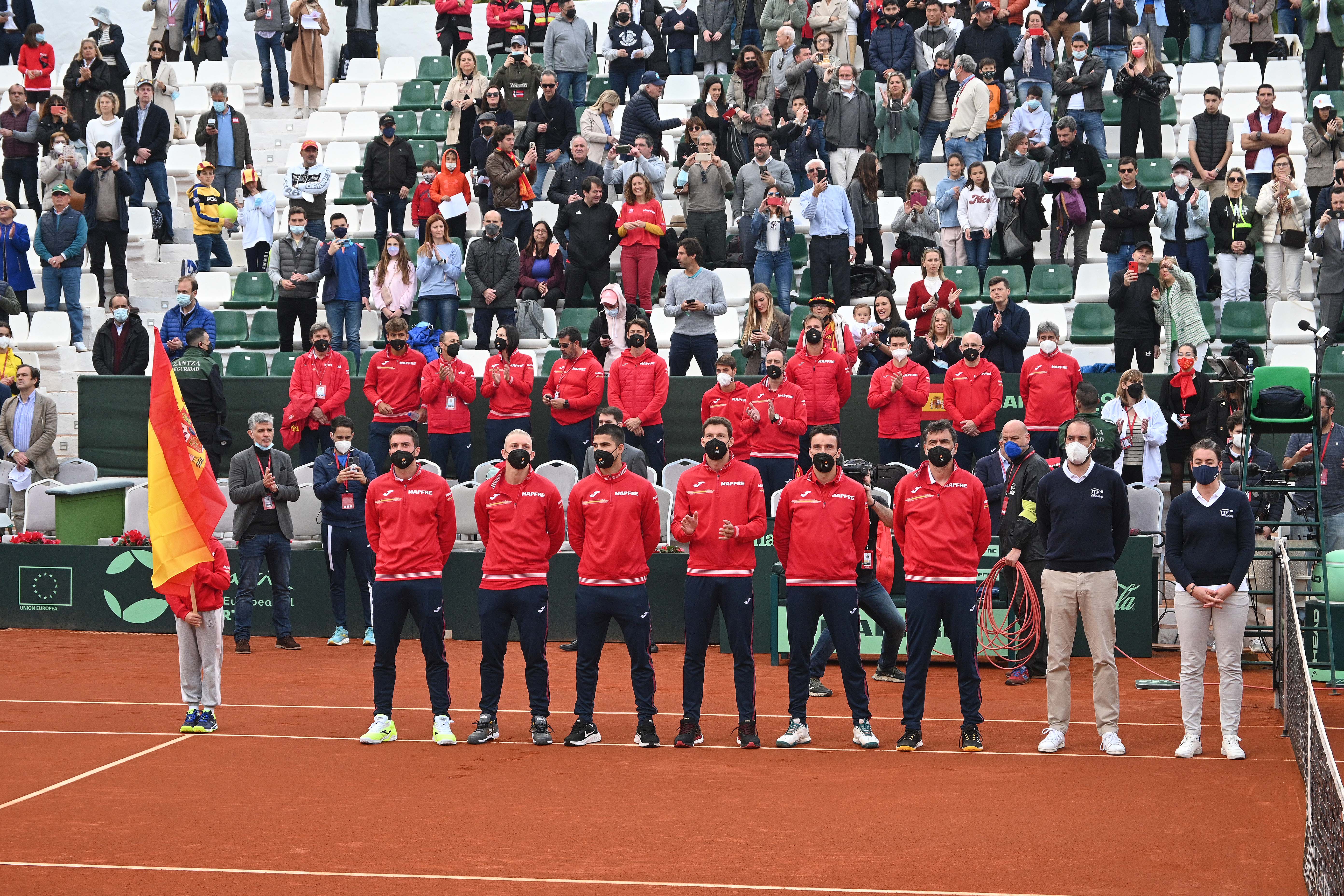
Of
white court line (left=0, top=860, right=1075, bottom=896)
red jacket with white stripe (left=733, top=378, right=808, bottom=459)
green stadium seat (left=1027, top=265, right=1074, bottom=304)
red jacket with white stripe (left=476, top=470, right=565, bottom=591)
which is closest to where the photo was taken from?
white court line (left=0, top=860, right=1075, bottom=896)

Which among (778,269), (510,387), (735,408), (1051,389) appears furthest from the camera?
(778,269)

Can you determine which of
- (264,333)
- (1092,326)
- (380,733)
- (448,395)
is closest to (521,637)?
(380,733)

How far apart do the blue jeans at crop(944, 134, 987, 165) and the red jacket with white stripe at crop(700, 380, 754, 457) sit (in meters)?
6.44

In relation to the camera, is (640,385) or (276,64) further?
(276,64)

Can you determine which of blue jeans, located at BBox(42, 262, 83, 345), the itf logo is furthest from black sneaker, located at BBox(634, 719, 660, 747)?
blue jeans, located at BBox(42, 262, 83, 345)

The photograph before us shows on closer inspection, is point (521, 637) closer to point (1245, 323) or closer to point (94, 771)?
point (94, 771)

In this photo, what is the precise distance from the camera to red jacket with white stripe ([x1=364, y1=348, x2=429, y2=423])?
1753 cm

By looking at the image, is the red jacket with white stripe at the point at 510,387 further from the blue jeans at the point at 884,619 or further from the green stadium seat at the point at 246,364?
the blue jeans at the point at 884,619

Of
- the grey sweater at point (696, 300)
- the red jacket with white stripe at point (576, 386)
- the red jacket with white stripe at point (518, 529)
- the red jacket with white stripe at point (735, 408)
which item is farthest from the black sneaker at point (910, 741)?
the grey sweater at point (696, 300)

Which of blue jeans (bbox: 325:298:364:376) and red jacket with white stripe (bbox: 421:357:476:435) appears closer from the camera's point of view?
red jacket with white stripe (bbox: 421:357:476:435)

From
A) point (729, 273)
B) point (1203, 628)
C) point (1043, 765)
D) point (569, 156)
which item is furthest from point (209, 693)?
point (569, 156)

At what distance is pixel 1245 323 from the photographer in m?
19.0

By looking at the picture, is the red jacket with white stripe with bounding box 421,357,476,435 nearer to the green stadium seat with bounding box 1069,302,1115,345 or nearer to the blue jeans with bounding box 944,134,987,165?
the green stadium seat with bounding box 1069,302,1115,345

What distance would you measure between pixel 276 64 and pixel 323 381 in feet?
34.4
